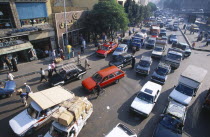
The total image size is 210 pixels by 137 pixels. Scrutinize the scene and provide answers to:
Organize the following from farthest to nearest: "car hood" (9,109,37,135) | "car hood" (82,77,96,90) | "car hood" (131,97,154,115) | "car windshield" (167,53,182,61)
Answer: "car windshield" (167,53,182,61) → "car hood" (82,77,96,90) → "car hood" (131,97,154,115) → "car hood" (9,109,37,135)

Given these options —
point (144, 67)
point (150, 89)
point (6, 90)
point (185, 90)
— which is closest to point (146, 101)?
point (150, 89)

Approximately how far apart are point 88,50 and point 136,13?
26.0m

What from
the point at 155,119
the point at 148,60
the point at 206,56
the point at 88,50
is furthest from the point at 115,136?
the point at 206,56

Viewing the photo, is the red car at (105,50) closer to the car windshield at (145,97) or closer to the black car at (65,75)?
the black car at (65,75)

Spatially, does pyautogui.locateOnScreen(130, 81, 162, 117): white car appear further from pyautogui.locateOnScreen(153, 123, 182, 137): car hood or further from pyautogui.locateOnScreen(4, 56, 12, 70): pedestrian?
pyautogui.locateOnScreen(4, 56, 12, 70): pedestrian

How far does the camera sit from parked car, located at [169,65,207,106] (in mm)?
12445

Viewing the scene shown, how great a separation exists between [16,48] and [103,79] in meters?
11.7

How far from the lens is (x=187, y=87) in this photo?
43.2ft

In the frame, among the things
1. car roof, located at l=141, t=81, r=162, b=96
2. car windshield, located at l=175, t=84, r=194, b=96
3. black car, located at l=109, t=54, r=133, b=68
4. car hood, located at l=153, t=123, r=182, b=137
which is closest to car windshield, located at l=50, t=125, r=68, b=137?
car hood, located at l=153, t=123, r=182, b=137

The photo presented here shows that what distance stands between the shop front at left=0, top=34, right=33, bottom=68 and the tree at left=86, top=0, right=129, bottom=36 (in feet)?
38.3

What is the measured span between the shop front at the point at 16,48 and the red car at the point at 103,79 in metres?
9.78

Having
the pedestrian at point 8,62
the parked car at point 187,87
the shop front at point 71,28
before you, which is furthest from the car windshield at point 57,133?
the shop front at point 71,28

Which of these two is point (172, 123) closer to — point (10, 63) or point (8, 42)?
point (10, 63)

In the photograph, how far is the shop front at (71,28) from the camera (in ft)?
70.7
